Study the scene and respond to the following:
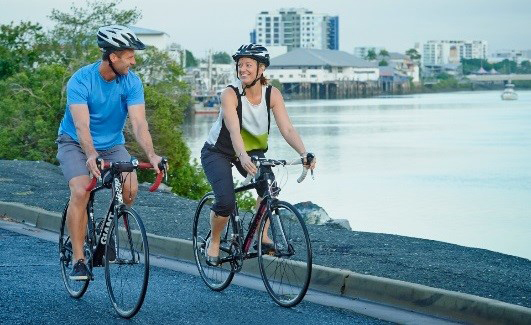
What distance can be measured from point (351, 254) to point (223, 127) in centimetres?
304

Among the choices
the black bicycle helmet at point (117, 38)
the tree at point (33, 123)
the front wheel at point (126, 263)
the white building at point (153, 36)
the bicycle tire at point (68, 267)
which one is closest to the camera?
the front wheel at point (126, 263)

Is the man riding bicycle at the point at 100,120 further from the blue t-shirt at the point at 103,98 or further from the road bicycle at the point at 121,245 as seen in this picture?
the road bicycle at the point at 121,245

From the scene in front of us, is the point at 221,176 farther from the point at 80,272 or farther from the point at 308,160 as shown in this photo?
the point at 80,272

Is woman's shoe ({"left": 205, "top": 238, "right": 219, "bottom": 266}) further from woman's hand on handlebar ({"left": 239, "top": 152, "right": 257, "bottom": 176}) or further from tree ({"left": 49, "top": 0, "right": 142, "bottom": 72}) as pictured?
tree ({"left": 49, "top": 0, "right": 142, "bottom": 72})

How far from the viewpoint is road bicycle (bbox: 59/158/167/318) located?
7.60 metres

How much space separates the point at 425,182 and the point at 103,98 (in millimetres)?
39796

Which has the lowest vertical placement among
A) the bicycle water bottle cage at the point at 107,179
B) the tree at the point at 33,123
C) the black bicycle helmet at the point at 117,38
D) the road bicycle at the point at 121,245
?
the tree at the point at 33,123

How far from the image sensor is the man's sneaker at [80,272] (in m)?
8.33

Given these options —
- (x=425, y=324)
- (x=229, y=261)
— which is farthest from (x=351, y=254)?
(x=425, y=324)

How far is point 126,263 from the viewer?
25.5 feet

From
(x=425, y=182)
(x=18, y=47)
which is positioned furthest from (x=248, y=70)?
(x=18, y=47)

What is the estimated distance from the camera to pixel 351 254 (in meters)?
11.3

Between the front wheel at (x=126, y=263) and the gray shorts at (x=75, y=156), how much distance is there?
1.77 ft

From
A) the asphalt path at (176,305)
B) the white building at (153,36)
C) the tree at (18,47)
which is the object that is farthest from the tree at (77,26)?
the white building at (153,36)
